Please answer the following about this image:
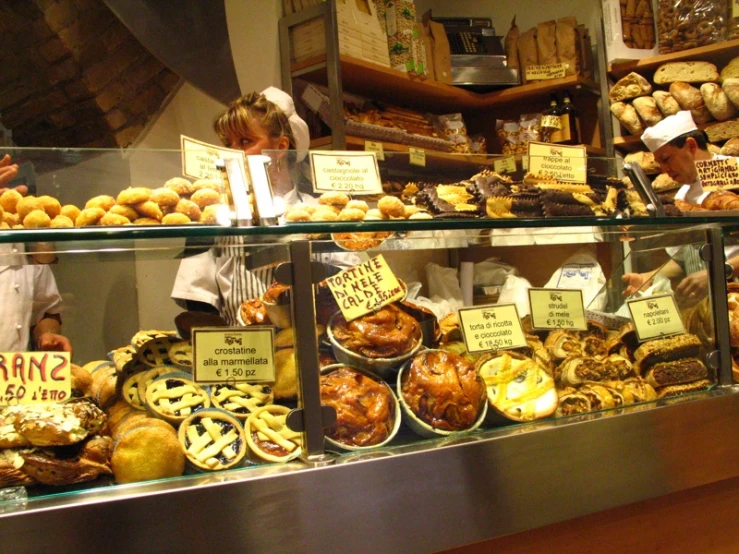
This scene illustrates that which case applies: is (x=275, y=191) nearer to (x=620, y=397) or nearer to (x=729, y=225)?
(x=620, y=397)

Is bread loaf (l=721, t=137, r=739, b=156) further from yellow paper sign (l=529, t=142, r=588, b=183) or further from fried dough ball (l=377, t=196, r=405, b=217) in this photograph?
fried dough ball (l=377, t=196, r=405, b=217)

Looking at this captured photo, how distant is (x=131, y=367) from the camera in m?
1.25

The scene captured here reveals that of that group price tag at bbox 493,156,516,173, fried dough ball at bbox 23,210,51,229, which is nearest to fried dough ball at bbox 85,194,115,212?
fried dough ball at bbox 23,210,51,229

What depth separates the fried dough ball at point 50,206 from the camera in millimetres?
1278

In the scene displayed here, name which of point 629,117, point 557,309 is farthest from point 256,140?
point 629,117

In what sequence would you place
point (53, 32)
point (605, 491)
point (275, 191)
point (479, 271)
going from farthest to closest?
1. point (479, 271)
2. point (53, 32)
3. point (275, 191)
4. point (605, 491)

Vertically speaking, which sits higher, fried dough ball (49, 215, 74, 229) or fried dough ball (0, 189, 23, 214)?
fried dough ball (0, 189, 23, 214)

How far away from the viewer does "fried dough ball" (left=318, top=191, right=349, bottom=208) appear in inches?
56.9

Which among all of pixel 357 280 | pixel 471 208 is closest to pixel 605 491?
pixel 357 280

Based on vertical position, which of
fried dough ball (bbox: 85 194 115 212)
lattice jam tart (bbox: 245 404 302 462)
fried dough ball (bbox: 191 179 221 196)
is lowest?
lattice jam tart (bbox: 245 404 302 462)

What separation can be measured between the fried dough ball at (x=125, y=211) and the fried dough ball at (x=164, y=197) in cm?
4

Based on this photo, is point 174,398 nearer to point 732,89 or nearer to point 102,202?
point 102,202

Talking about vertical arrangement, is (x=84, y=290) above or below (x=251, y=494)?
above

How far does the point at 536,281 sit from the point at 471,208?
1146 millimetres
